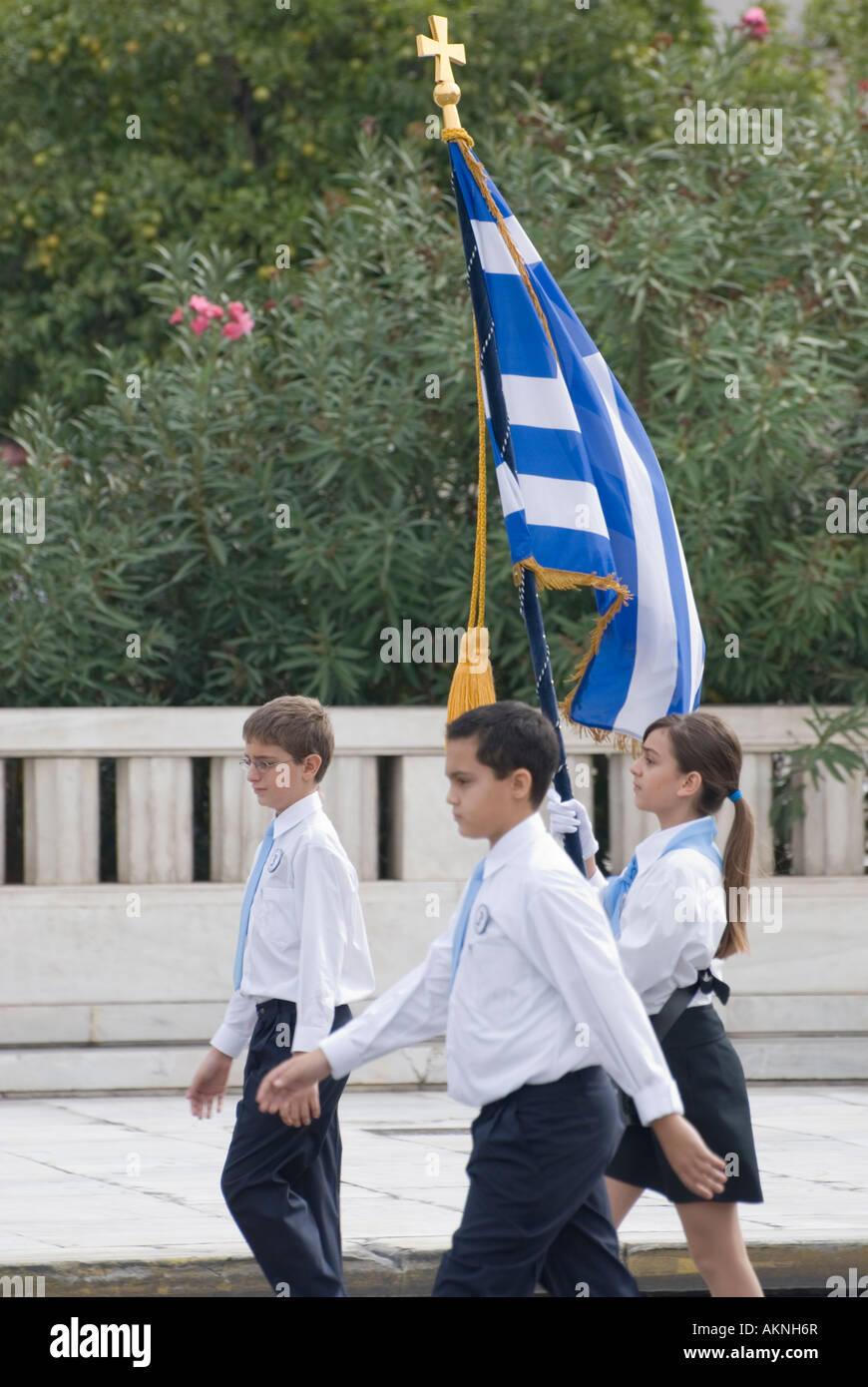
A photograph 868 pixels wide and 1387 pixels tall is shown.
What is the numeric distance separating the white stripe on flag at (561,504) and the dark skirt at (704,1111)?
133 cm

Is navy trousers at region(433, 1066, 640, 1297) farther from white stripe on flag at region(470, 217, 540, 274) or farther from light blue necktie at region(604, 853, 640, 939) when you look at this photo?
white stripe on flag at region(470, 217, 540, 274)

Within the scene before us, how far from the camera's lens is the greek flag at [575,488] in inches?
209

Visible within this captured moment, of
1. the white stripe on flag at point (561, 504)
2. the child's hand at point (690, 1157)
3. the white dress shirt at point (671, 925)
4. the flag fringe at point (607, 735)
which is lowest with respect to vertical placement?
the child's hand at point (690, 1157)

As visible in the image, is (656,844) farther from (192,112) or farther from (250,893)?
(192,112)

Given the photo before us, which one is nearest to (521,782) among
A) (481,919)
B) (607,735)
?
(481,919)

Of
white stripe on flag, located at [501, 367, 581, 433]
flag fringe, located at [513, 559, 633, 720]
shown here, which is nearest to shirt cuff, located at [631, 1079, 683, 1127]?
flag fringe, located at [513, 559, 633, 720]

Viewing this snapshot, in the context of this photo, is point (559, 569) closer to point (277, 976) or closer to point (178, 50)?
point (277, 976)

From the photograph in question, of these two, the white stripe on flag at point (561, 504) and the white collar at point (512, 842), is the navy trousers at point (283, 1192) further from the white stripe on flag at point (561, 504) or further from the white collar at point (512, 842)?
the white stripe on flag at point (561, 504)

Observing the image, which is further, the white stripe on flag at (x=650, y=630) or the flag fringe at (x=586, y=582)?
the white stripe on flag at (x=650, y=630)

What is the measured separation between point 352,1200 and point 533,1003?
281 cm

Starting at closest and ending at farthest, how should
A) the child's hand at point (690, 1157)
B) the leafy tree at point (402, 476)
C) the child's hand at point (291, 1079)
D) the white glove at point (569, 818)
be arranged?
the child's hand at point (690, 1157) → the child's hand at point (291, 1079) → the white glove at point (569, 818) → the leafy tree at point (402, 476)

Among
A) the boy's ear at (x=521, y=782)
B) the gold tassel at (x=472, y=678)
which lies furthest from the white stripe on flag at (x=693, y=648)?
the boy's ear at (x=521, y=782)

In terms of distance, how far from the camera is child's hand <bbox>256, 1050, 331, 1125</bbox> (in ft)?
12.6

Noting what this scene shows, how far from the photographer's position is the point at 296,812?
15.8ft
